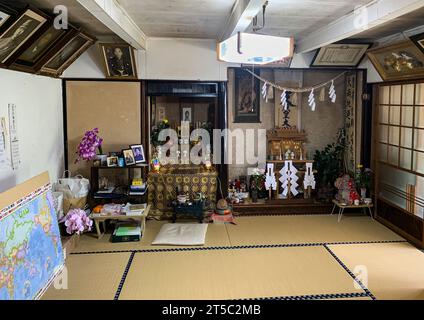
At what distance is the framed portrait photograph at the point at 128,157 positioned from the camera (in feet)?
17.4

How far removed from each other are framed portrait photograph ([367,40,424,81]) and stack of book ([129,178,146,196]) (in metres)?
3.46

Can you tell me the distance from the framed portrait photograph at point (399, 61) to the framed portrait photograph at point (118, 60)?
3154mm

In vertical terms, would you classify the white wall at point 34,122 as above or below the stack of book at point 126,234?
above

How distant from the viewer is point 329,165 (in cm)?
602

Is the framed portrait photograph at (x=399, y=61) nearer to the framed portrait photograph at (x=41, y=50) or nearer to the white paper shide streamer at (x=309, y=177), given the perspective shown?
the white paper shide streamer at (x=309, y=177)

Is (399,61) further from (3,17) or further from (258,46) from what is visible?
(3,17)

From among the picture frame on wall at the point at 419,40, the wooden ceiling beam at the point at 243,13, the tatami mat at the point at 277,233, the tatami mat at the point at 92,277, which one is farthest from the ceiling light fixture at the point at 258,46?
the tatami mat at the point at 277,233

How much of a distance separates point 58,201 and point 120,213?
764 mm

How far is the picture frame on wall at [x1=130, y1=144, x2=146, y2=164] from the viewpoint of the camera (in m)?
5.43

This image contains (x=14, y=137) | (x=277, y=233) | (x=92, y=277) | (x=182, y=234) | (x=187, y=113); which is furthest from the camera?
(x=187, y=113)

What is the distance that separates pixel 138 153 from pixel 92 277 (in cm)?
214

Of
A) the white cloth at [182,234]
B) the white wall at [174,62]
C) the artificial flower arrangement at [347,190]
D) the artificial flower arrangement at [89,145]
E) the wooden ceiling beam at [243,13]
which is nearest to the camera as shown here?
the wooden ceiling beam at [243,13]

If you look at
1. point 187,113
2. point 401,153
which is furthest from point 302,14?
point 187,113

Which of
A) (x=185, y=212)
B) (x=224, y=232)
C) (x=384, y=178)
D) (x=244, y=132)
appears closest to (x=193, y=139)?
(x=244, y=132)
